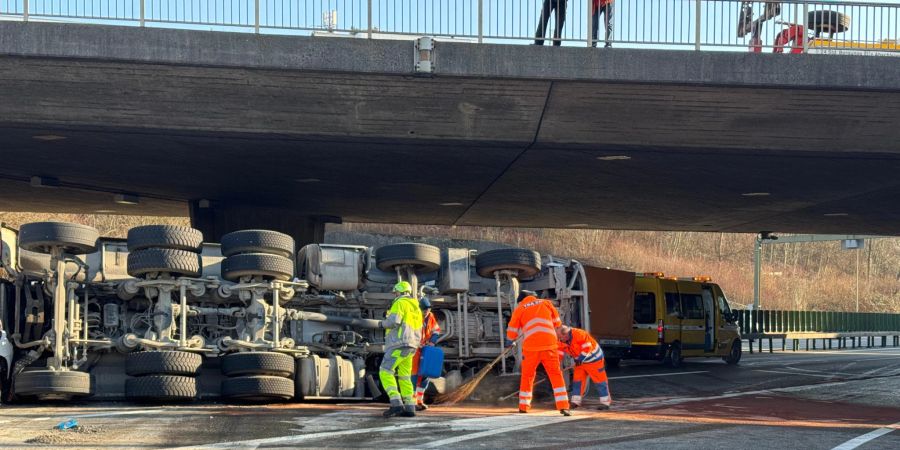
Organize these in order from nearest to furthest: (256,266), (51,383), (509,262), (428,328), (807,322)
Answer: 1. (51,383)
2. (428,328)
3. (256,266)
4. (509,262)
5. (807,322)

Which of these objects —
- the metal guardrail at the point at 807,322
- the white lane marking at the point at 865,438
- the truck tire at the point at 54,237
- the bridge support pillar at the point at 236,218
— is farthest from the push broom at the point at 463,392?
the metal guardrail at the point at 807,322

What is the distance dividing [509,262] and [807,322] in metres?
25.9

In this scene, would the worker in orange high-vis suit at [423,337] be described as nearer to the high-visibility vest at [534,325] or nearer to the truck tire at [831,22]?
the high-visibility vest at [534,325]

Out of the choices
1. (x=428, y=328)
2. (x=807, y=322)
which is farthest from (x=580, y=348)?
(x=807, y=322)

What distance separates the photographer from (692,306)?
25.9m

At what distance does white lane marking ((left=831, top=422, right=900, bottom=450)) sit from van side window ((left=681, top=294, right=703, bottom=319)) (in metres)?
12.5

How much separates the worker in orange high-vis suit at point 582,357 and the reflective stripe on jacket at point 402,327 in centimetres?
244

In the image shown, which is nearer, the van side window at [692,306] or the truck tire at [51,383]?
the truck tire at [51,383]

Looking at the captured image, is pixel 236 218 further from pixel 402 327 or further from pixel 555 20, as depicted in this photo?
pixel 402 327

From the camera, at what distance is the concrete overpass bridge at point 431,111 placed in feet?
49.9

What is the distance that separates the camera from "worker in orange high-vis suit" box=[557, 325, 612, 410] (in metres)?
14.3

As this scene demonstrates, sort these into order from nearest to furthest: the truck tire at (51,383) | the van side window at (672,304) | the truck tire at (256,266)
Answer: the truck tire at (51,383) → the truck tire at (256,266) → the van side window at (672,304)

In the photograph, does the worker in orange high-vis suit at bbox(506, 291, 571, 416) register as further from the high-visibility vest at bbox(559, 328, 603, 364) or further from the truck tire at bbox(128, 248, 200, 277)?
the truck tire at bbox(128, 248, 200, 277)

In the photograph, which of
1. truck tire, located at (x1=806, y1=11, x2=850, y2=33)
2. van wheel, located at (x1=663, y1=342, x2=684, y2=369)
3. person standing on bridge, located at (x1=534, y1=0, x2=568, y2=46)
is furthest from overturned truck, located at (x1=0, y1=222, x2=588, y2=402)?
van wheel, located at (x1=663, y1=342, x2=684, y2=369)
